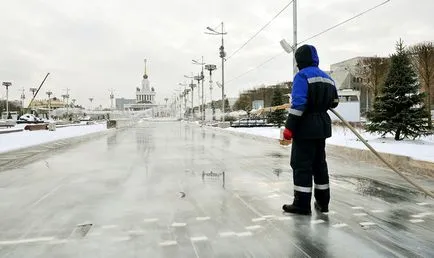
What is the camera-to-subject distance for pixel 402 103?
1703 centimetres

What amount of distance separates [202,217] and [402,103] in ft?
46.2

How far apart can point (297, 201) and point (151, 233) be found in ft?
6.45

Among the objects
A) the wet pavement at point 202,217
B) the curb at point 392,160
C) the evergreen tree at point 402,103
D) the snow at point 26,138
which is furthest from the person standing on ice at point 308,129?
the snow at point 26,138

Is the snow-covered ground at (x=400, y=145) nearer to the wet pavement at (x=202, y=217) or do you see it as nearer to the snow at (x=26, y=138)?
the wet pavement at (x=202, y=217)

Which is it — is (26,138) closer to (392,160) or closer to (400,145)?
(400,145)

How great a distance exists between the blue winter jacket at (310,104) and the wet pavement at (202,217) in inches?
42.8

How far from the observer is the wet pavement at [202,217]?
415 centimetres

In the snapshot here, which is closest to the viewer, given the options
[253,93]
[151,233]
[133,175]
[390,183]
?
[151,233]

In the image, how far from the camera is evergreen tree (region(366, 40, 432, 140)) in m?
16.9

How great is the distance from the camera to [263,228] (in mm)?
4844

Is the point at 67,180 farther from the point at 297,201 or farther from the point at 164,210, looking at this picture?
the point at 297,201

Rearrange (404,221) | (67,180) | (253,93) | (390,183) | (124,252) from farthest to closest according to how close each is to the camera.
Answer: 1. (253,93)
2. (67,180)
3. (390,183)
4. (404,221)
5. (124,252)

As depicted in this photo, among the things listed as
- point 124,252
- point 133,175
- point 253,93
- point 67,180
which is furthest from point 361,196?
point 253,93

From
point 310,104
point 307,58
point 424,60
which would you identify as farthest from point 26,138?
point 424,60
